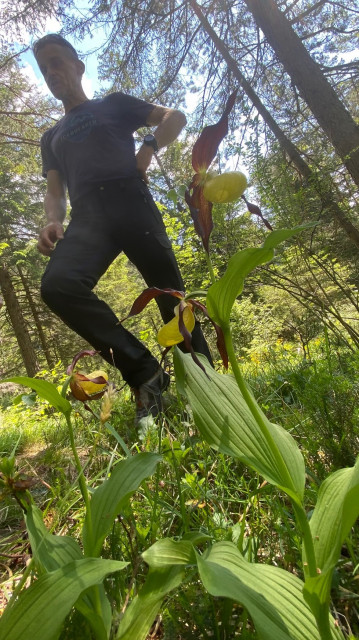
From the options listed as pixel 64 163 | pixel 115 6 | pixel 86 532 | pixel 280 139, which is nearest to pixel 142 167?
pixel 64 163

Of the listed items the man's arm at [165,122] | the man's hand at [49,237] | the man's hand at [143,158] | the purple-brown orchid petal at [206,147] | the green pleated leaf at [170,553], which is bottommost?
the green pleated leaf at [170,553]

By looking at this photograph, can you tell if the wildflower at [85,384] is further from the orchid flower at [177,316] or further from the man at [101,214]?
the man at [101,214]

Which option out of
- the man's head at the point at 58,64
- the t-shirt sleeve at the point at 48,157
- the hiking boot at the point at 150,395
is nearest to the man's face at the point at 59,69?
the man's head at the point at 58,64

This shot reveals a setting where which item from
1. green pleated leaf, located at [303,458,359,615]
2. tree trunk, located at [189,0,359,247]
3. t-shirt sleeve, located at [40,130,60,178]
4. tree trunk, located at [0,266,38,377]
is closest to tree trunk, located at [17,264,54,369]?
tree trunk, located at [0,266,38,377]

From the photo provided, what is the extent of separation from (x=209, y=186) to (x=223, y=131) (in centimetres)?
11

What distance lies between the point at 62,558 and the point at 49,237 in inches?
60.3

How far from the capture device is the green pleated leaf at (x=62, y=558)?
20.8 inches

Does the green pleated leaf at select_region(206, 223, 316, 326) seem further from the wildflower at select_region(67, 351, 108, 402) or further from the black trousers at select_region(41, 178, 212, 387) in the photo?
the black trousers at select_region(41, 178, 212, 387)

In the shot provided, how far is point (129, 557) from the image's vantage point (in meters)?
0.76

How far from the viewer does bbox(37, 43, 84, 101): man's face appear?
2.09 m

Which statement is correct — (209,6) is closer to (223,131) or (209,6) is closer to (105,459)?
(223,131)

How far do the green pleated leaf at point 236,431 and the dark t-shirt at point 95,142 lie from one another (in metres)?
1.56

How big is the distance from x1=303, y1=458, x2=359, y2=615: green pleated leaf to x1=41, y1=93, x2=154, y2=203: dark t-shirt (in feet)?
5.97

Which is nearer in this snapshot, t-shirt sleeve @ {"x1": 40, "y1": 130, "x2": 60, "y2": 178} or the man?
the man
